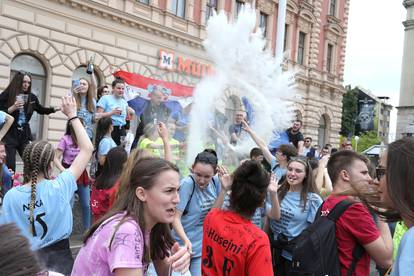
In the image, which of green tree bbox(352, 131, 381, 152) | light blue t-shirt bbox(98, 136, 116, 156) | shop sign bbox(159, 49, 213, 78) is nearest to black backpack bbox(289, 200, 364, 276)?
light blue t-shirt bbox(98, 136, 116, 156)

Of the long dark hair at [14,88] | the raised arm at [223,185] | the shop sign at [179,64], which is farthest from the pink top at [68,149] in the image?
the shop sign at [179,64]

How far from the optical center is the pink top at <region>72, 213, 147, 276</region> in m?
1.81

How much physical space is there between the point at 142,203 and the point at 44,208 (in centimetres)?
105

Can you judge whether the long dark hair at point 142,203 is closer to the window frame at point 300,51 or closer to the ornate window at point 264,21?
the ornate window at point 264,21

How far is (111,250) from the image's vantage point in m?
1.83

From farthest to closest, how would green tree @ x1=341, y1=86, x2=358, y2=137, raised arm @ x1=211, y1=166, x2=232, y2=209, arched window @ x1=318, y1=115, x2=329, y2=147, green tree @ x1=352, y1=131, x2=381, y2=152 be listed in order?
green tree @ x1=352, y1=131, x2=381, y2=152 → green tree @ x1=341, y1=86, x2=358, y2=137 → arched window @ x1=318, y1=115, x2=329, y2=147 → raised arm @ x1=211, y1=166, x2=232, y2=209

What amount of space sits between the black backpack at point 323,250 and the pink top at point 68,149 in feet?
12.7

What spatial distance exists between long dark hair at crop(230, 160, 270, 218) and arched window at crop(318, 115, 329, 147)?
27574 mm

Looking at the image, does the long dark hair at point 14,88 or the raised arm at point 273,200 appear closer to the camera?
the raised arm at point 273,200

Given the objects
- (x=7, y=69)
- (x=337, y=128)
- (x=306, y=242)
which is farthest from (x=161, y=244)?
(x=337, y=128)

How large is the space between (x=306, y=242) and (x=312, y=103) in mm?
26007

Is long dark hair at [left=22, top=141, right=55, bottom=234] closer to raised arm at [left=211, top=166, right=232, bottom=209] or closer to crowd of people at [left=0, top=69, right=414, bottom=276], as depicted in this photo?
crowd of people at [left=0, top=69, right=414, bottom=276]

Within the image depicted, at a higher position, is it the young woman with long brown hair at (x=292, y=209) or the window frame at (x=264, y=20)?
the window frame at (x=264, y=20)

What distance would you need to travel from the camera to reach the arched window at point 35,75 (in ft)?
45.3
